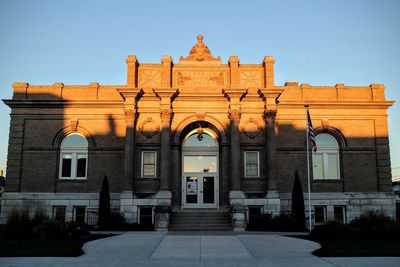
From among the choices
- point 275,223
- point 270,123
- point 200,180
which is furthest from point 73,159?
point 275,223

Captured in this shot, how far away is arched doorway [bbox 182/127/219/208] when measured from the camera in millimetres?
27359

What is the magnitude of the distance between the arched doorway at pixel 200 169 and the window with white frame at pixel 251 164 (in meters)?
2.04

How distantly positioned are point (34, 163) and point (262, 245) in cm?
1726

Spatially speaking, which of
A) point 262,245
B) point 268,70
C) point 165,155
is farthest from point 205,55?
point 262,245

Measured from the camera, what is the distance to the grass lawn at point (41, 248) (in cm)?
1318

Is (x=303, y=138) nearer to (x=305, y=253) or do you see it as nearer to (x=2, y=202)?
(x=305, y=253)

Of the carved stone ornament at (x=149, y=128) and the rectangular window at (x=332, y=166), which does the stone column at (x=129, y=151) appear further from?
the rectangular window at (x=332, y=166)

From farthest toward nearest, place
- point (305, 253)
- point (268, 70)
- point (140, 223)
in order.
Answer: point (268, 70) < point (140, 223) < point (305, 253)

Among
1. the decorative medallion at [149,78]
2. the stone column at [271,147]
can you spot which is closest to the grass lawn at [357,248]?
the stone column at [271,147]

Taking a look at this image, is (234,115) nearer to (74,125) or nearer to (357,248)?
(74,125)

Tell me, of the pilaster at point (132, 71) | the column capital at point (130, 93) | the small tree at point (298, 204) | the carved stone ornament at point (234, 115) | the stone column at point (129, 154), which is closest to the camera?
the small tree at point (298, 204)

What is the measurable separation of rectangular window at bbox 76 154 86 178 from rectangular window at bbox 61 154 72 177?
1.67 ft

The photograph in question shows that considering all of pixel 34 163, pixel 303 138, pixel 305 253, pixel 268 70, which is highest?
pixel 268 70

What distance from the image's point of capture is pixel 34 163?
27203mm
